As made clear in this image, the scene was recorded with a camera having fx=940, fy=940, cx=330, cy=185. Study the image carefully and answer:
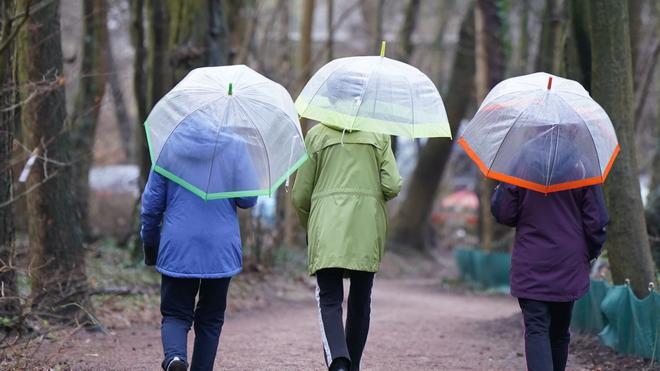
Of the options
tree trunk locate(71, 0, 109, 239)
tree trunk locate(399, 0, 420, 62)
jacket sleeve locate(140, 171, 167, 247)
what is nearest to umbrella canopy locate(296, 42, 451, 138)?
jacket sleeve locate(140, 171, 167, 247)

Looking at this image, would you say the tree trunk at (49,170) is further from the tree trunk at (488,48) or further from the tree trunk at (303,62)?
the tree trunk at (303,62)

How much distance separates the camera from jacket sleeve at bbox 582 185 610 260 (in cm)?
580

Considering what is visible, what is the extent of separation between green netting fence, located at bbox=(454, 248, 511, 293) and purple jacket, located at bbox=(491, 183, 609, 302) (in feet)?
39.0

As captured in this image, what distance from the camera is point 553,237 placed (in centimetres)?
578

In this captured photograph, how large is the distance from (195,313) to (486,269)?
14108mm

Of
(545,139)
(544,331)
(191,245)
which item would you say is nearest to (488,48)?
(545,139)

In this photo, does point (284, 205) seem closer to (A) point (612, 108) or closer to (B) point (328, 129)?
(A) point (612, 108)

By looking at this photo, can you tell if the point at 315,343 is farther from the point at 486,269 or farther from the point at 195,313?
the point at 486,269

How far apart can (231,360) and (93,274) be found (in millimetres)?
4611

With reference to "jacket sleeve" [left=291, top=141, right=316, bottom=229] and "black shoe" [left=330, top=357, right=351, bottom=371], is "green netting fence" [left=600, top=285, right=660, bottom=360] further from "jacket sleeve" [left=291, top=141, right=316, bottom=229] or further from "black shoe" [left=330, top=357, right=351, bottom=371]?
"jacket sleeve" [left=291, top=141, right=316, bottom=229]

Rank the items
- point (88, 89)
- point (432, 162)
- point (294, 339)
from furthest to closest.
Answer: point (432, 162) → point (88, 89) → point (294, 339)

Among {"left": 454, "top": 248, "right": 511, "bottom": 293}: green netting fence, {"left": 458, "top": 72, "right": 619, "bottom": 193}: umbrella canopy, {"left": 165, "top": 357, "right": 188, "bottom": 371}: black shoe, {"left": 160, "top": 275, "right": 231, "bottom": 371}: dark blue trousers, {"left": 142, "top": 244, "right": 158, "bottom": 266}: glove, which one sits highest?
{"left": 458, "top": 72, "right": 619, "bottom": 193}: umbrella canopy

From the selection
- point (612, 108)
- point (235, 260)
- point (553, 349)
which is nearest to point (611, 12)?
point (612, 108)

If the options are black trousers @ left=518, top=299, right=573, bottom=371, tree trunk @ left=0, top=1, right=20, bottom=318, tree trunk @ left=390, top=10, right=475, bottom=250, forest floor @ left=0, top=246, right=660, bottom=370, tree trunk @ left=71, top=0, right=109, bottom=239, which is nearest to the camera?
black trousers @ left=518, top=299, right=573, bottom=371
